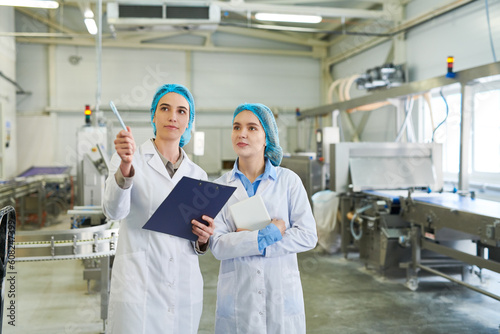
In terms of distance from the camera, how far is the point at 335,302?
11.1 feet

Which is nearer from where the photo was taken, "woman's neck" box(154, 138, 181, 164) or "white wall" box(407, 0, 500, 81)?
"woman's neck" box(154, 138, 181, 164)

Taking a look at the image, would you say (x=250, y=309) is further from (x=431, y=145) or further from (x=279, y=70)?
(x=279, y=70)

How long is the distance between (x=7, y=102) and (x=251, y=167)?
7.66 metres

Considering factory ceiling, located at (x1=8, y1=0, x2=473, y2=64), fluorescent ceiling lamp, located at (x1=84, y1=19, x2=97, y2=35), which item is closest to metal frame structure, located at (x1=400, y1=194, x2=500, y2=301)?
factory ceiling, located at (x1=8, y1=0, x2=473, y2=64)

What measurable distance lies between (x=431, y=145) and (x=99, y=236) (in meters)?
3.63

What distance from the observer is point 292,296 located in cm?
146

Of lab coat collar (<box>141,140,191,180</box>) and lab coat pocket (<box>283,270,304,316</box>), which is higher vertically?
lab coat collar (<box>141,140,191,180</box>)

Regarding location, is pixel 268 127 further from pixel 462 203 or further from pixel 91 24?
pixel 91 24

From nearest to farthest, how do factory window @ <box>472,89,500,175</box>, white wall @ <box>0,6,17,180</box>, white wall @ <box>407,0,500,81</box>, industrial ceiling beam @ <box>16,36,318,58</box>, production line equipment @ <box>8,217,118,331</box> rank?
production line equipment @ <box>8,217,118,331</box> → factory window @ <box>472,89,500,175</box> → white wall @ <box>407,0,500,81</box> → white wall @ <box>0,6,17,180</box> → industrial ceiling beam @ <box>16,36,318,58</box>

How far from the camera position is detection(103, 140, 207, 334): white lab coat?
132cm

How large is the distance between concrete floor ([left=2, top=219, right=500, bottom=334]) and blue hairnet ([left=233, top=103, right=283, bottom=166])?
67.2 inches

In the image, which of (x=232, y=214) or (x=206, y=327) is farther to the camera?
(x=206, y=327)

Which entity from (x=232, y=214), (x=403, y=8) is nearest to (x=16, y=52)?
(x=403, y=8)

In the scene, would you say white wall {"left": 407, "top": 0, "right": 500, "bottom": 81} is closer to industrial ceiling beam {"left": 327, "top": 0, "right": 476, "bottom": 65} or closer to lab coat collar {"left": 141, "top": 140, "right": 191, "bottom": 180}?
industrial ceiling beam {"left": 327, "top": 0, "right": 476, "bottom": 65}
